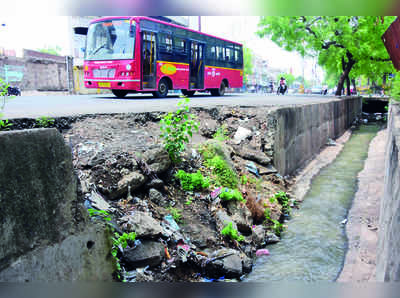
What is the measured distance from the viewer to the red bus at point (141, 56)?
11.8 metres

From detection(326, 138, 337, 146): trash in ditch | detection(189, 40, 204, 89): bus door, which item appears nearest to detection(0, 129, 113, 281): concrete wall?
detection(189, 40, 204, 89): bus door

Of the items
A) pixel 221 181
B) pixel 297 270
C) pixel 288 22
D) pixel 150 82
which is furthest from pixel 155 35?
pixel 288 22

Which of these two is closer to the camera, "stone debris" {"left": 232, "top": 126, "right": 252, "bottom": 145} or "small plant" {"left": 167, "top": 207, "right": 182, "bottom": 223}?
"small plant" {"left": 167, "top": 207, "right": 182, "bottom": 223}

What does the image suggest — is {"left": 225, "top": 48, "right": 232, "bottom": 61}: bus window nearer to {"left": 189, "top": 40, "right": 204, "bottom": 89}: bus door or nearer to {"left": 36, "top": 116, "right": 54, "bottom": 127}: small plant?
{"left": 189, "top": 40, "right": 204, "bottom": 89}: bus door

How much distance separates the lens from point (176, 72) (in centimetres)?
1397

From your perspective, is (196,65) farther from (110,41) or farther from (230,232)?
(230,232)

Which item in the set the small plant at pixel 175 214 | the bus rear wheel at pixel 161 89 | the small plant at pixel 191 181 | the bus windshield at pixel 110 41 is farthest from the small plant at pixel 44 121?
the bus rear wheel at pixel 161 89

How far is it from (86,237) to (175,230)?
5.32ft

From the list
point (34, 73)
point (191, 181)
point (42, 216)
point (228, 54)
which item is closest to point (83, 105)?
point (191, 181)

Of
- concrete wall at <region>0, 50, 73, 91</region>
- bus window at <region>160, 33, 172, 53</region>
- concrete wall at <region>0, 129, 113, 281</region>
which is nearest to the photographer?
concrete wall at <region>0, 129, 113, 281</region>

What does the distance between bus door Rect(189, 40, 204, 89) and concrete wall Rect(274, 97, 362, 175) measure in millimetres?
5147

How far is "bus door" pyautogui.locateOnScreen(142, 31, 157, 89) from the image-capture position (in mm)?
12211

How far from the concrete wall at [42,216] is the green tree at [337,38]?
21.3 m

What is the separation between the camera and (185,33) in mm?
14453
